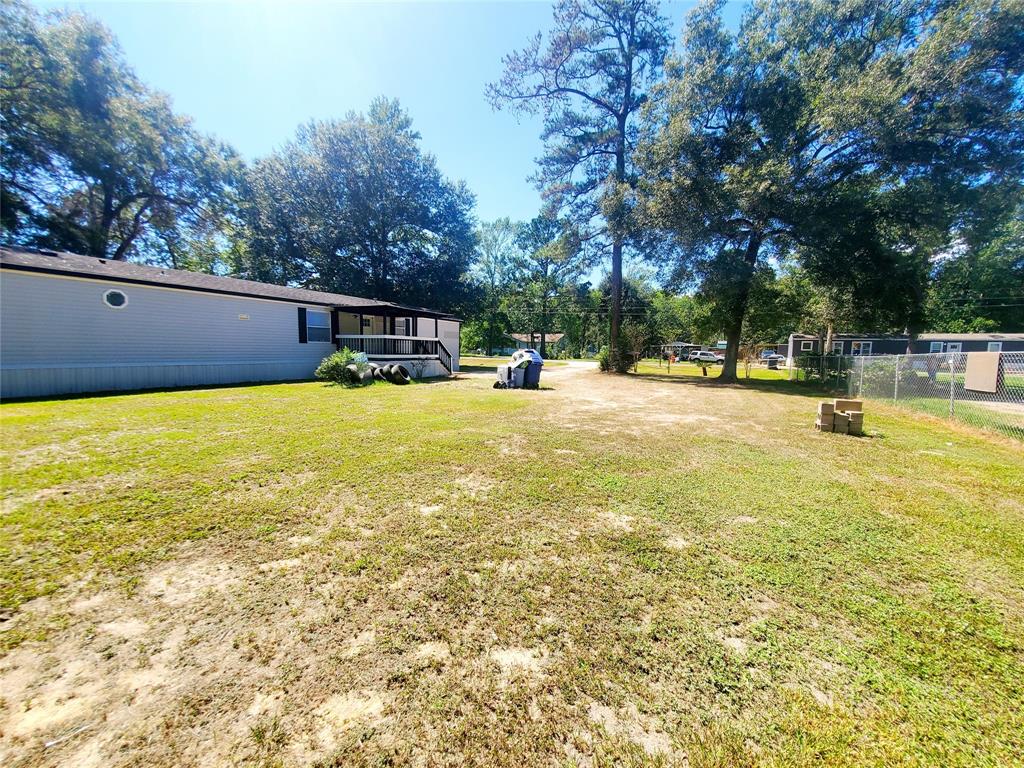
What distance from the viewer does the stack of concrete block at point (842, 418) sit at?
6.70 m

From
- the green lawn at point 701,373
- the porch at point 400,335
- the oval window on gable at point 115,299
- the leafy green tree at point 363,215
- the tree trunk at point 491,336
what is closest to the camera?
the oval window on gable at point 115,299

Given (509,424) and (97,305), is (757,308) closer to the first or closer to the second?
(509,424)

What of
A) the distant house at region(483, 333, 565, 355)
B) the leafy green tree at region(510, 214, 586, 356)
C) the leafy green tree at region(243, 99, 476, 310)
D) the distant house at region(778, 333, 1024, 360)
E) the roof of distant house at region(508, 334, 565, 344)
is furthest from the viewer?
the roof of distant house at region(508, 334, 565, 344)

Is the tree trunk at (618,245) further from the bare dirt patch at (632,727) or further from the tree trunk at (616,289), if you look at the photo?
the bare dirt patch at (632,727)

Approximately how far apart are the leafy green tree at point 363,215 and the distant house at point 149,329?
11483mm

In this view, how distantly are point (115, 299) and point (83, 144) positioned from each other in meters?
16.0

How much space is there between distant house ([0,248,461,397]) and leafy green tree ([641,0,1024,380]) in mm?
14374

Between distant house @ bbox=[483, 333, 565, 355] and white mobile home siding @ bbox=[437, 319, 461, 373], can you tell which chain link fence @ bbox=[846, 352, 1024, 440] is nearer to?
white mobile home siding @ bbox=[437, 319, 461, 373]

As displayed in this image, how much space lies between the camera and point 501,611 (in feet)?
7.20

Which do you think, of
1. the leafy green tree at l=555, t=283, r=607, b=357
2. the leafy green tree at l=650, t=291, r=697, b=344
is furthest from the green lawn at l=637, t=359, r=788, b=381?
the leafy green tree at l=555, t=283, r=607, b=357

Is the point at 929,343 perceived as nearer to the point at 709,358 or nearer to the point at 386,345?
the point at 709,358

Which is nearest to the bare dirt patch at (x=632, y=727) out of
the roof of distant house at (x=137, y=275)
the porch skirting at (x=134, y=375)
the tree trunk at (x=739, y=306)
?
the porch skirting at (x=134, y=375)

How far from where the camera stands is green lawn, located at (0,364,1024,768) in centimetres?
148

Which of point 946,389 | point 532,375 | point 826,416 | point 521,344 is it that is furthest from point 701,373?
point 521,344
